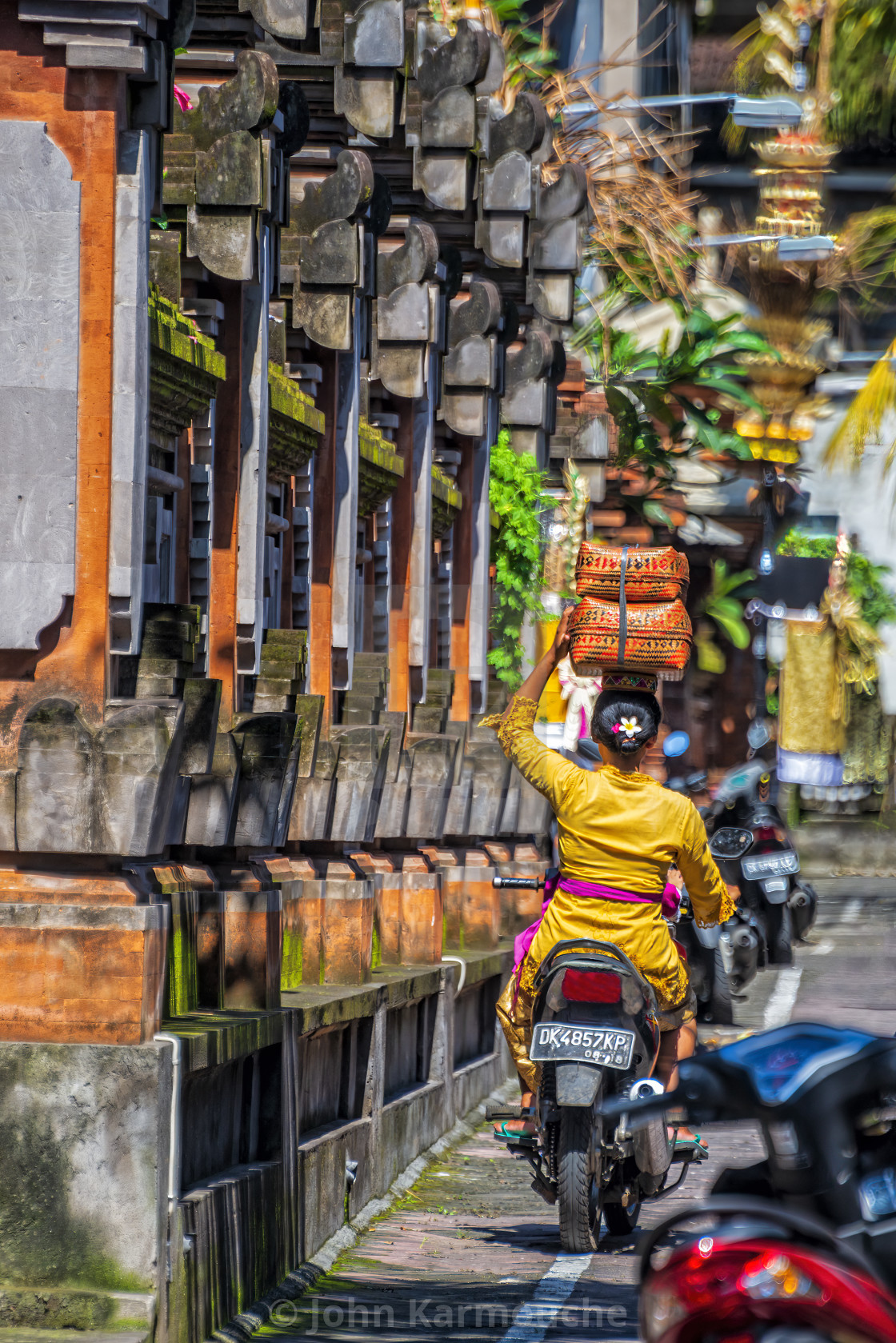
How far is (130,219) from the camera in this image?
6426 mm

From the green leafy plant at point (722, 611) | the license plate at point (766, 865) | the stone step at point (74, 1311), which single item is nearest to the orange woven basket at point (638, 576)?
the stone step at point (74, 1311)

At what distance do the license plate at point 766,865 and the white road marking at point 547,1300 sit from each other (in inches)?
307

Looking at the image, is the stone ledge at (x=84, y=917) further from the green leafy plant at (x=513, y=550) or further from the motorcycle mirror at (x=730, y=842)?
the green leafy plant at (x=513, y=550)

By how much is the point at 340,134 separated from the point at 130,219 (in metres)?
6.83

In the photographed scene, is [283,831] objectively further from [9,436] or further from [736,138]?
[736,138]

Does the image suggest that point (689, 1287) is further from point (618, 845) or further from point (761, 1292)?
point (618, 845)

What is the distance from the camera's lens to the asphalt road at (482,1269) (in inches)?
262

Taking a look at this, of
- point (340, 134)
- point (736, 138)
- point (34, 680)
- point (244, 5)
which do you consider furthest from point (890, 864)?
point (34, 680)

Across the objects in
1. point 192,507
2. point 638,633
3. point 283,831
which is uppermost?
point 192,507

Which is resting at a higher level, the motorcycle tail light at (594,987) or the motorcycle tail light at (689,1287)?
the motorcycle tail light at (594,987)

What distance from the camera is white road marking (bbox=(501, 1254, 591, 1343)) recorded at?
6488 mm

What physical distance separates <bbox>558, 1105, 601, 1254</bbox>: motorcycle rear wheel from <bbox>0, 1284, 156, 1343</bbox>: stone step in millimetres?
2059

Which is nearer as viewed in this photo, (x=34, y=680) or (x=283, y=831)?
(x=34, y=680)

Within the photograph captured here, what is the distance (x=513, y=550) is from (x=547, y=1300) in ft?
42.2
